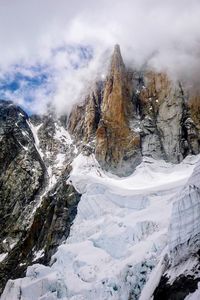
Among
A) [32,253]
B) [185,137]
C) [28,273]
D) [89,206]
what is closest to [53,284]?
[28,273]

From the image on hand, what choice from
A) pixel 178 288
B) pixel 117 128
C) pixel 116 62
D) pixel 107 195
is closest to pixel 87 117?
pixel 117 128

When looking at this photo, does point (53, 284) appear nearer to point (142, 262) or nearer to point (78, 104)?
point (142, 262)

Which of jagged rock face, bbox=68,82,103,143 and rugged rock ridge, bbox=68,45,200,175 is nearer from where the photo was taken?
rugged rock ridge, bbox=68,45,200,175

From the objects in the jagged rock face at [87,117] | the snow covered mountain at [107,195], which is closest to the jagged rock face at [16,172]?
the snow covered mountain at [107,195]

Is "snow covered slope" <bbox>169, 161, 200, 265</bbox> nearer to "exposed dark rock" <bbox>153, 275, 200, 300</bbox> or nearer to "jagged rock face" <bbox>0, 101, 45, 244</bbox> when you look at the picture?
"exposed dark rock" <bbox>153, 275, 200, 300</bbox>

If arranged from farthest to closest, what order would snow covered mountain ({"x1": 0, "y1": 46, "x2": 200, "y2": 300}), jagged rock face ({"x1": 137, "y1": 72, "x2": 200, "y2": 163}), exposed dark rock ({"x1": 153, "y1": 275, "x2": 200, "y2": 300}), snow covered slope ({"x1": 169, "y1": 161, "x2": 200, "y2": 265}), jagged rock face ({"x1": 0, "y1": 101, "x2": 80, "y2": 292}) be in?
jagged rock face ({"x1": 137, "y1": 72, "x2": 200, "y2": 163}), jagged rock face ({"x1": 0, "y1": 101, "x2": 80, "y2": 292}), snow covered mountain ({"x1": 0, "y1": 46, "x2": 200, "y2": 300}), snow covered slope ({"x1": 169, "y1": 161, "x2": 200, "y2": 265}), exposed dark rock ({"x1": 153, "y1": 275, "x2": 200, "y2": 300})

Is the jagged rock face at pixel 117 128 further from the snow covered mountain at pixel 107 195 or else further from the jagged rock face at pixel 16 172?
the jagged rock face at pixel 16 172

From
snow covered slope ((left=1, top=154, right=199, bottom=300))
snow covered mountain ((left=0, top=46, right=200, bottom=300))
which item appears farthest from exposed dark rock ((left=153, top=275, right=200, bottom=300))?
snow covered slope ((left=1, top=154, right=199, bottom=300))
